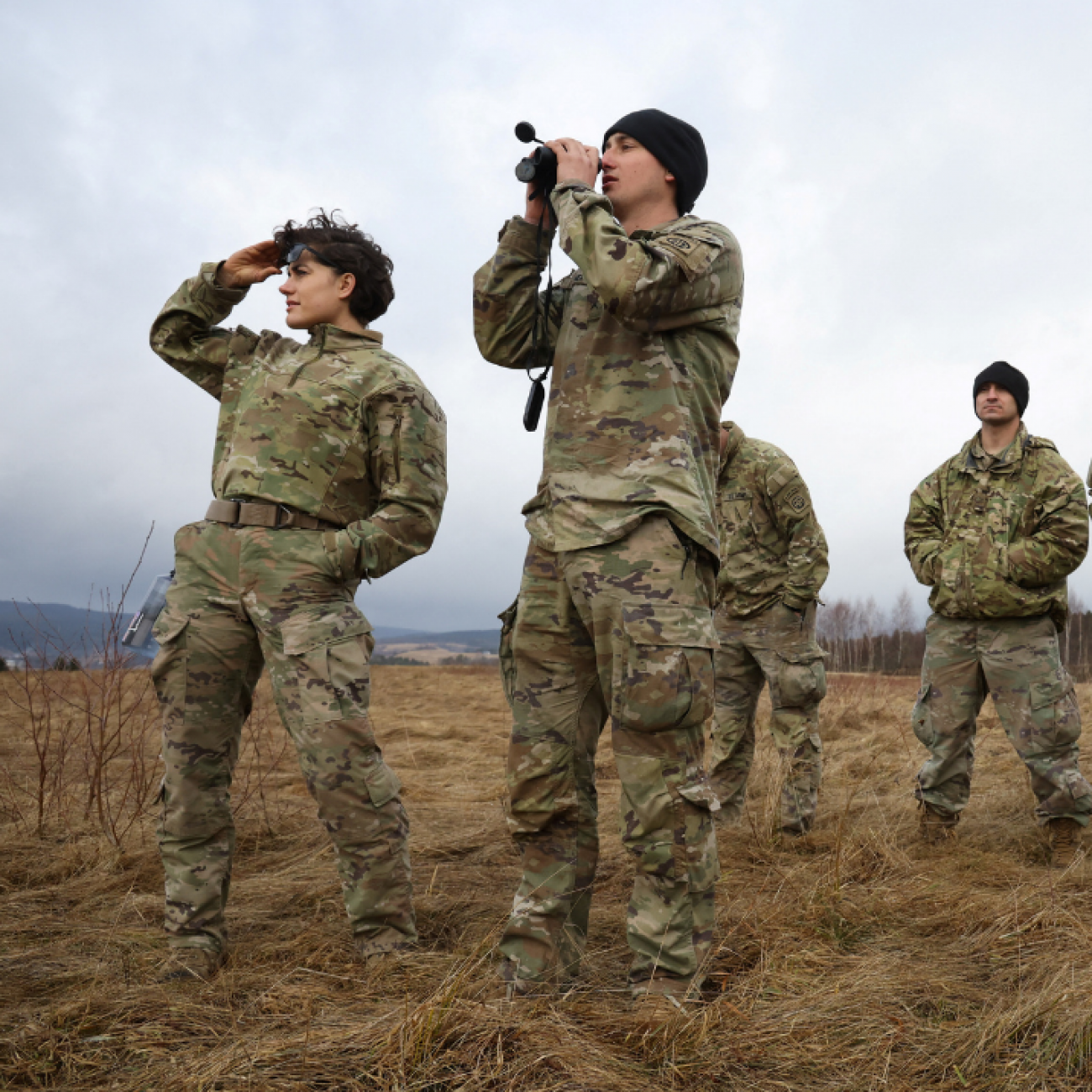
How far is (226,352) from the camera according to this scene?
3199 millimetres

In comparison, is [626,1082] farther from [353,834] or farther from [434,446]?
[434,446]

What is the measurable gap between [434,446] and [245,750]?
5535mm

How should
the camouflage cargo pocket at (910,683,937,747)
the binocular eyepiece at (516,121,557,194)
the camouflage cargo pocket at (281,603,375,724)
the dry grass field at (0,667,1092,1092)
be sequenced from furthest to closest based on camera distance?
the camouflage cargo pocket at (910,683,937,747), the camouflage cargo pocket at (281,603,375,724), the binocular eyepiece at (516,121,557,194), the dry grass field at (0,667,1092,1092)

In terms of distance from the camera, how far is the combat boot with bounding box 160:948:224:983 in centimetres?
261

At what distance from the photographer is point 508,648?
258 cm

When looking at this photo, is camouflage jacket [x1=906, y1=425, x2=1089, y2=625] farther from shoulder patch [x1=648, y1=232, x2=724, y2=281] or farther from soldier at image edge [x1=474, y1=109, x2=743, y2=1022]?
shoulder patch [x1=648, y1=232, x2=724, y2=281]

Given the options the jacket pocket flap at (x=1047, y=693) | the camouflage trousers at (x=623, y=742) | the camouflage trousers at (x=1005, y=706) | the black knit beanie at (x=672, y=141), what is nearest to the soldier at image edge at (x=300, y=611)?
the camouflage trousers at (x=623, y=742)

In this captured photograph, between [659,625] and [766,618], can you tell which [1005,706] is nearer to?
[766,618]

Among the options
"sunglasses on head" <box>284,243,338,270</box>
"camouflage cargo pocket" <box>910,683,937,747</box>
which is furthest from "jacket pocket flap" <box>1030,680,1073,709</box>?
"sunglasses on head" <box>284,243,338,270</box>

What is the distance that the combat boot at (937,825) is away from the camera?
4516 millimetres

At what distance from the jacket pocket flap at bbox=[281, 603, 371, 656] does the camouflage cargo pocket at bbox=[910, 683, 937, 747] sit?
3086 millimetres

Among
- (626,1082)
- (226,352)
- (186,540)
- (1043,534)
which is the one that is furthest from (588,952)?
(1043,534)

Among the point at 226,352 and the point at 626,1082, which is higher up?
the point at 226,352

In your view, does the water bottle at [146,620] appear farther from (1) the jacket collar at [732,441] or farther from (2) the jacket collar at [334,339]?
(1) the jacket collar at [732,441]
